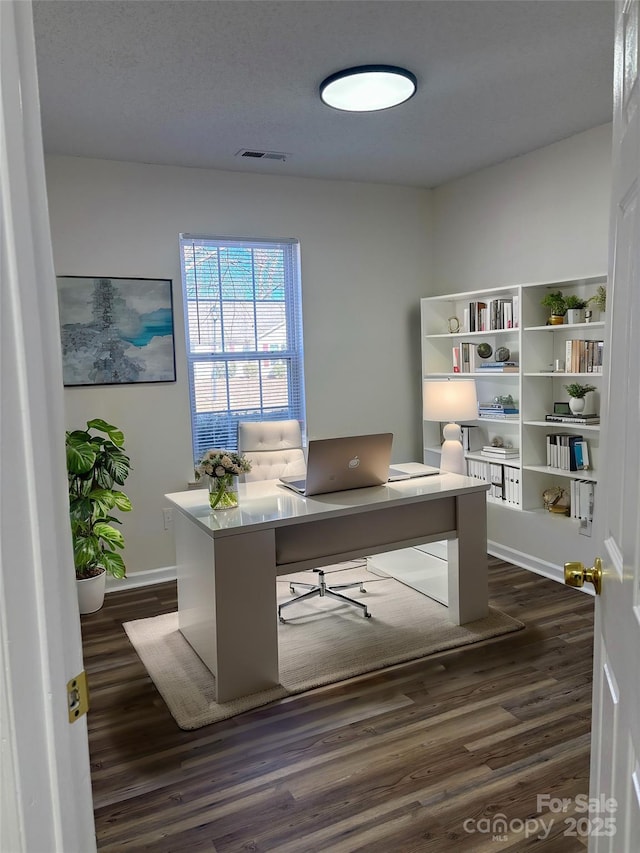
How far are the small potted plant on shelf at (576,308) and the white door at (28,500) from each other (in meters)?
3.81

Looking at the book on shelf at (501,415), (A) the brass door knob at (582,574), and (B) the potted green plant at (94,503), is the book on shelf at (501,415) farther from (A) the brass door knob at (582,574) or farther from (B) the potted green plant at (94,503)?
(A) the brass door knob at (582,574)

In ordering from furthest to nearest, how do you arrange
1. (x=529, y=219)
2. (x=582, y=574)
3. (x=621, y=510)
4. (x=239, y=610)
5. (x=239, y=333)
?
(x=239, y=333) < (x=529, y=219) < (x=239, y=610) < (x=582, y=574) < (x=621, y=510)

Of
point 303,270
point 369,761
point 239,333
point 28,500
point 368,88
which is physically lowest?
point 369,761

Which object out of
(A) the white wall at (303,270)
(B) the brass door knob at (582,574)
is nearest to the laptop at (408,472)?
(A) the white wall at (303,270)

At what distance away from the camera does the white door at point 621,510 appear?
2.86ft

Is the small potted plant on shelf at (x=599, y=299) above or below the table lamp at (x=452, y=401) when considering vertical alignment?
above

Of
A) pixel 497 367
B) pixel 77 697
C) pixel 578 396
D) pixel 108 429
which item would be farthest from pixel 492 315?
pixel 77 697

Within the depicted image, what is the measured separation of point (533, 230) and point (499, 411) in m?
1.26

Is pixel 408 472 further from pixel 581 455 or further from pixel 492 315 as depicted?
pixel 492 315

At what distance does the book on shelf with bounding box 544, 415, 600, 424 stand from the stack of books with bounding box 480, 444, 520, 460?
40 cm

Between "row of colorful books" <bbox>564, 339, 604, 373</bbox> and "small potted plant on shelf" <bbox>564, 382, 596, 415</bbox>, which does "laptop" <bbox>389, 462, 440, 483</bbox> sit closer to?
"small potted plant on shelf" <bbox>564, 382, 596, 415</bbox>

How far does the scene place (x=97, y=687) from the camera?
2994 millimetres

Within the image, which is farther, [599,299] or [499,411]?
[499,411]

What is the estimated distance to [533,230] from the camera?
443 centimetres
